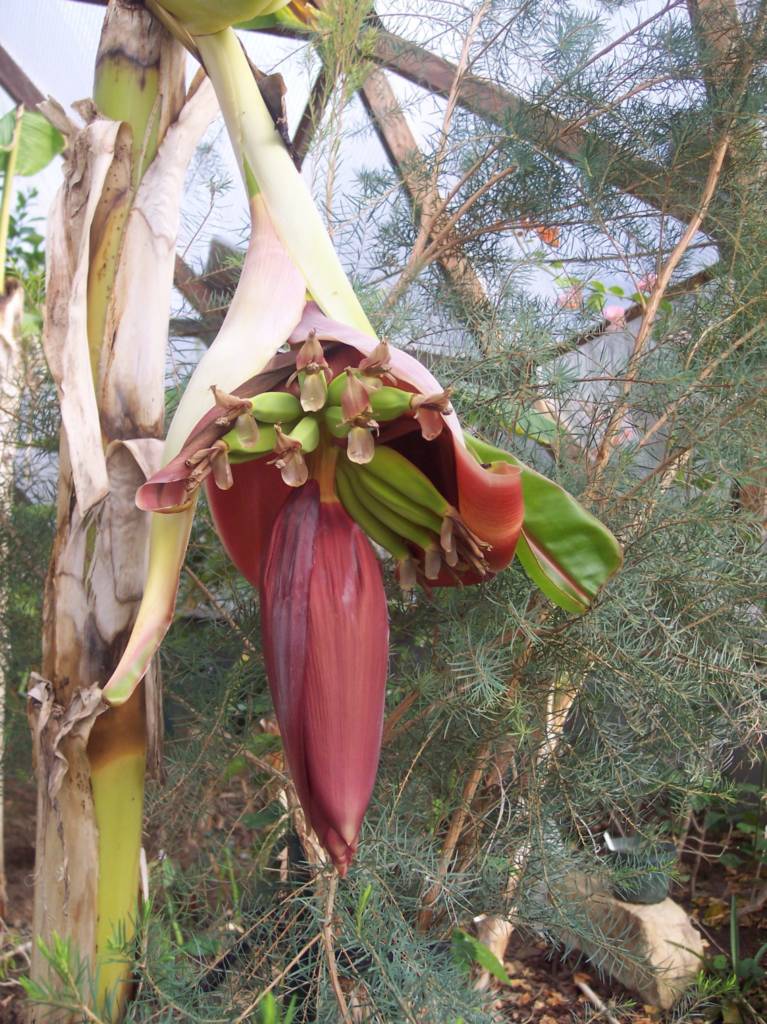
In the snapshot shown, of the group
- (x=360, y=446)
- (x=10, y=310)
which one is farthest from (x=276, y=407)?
(x=10, y=310)

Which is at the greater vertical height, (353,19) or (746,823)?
(353,19)

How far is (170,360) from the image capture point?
544 millimetres

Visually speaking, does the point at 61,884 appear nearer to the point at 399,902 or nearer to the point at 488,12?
the point at 399,902

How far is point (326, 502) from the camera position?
236 mm

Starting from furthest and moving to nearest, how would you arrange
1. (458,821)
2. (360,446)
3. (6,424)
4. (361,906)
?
(6,424), (458,821), (361,906), (360,446)

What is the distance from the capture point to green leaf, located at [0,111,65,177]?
3.01ft

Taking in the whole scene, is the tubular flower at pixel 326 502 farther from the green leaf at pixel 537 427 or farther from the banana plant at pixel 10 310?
the banana plant at pixel 10 310

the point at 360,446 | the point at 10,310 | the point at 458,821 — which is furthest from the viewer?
the point at 10,310

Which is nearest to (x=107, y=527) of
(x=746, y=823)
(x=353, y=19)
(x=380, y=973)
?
(x=380, y=973)

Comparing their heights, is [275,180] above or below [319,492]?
above

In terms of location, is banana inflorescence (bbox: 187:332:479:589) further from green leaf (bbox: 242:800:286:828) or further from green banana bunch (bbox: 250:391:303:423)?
green leaf (bbox: 242:800:286:828)

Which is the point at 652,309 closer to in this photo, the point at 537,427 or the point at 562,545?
the point at 537,427

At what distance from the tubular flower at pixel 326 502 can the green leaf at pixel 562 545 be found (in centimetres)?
3

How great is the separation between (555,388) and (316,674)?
24cm
